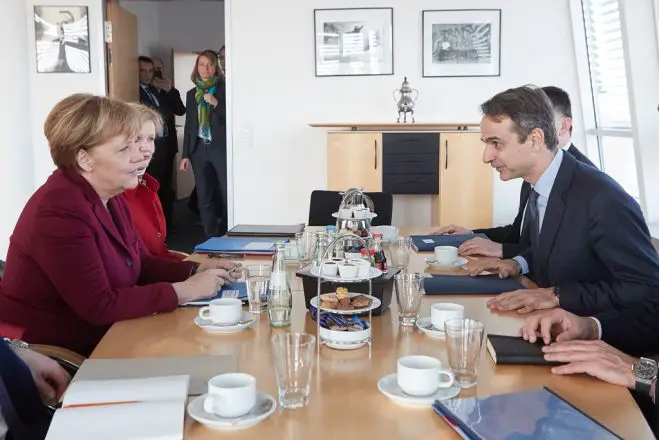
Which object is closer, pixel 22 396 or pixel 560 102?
pixel 22 396

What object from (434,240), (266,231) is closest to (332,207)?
(266,231)

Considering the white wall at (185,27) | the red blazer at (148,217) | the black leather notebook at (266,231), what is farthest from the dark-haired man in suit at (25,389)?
the white wall at (185,27)

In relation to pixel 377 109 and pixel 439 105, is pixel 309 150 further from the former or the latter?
pixel 439 105

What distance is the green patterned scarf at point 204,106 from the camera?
21.4 feet

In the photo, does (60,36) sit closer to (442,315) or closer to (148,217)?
(148,217)

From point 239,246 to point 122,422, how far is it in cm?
176

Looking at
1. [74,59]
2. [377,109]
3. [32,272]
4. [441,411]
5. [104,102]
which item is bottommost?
[441,411]

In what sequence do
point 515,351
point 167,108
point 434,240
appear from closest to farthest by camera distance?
point 515,351 < point 434,240 < point 167,108

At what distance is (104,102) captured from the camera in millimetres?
2270

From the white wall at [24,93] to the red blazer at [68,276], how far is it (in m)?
4.34

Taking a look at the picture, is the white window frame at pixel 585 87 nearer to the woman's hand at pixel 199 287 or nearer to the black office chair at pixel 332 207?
the black office chair at pixel 332 207

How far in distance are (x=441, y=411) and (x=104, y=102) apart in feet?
4.92

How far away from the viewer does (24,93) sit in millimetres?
6262

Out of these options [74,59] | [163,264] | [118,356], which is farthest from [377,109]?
[118,356]
